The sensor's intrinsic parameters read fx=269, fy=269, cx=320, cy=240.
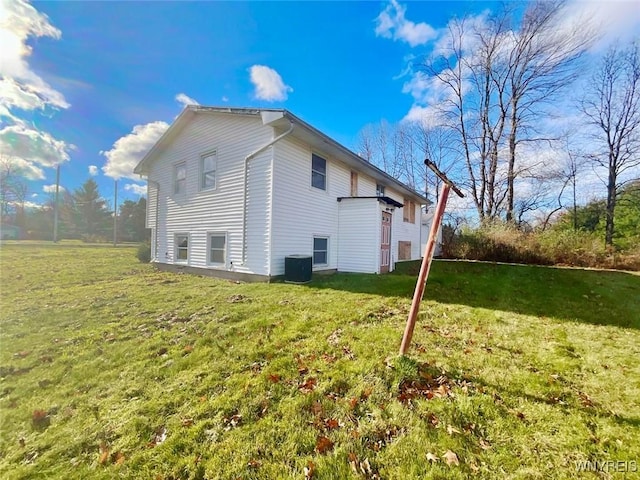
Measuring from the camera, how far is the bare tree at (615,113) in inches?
689

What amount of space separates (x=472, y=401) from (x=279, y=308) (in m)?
3.89

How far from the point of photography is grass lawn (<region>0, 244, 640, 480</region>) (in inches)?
84.1

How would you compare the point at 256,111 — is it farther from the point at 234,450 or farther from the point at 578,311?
the point at 578,311

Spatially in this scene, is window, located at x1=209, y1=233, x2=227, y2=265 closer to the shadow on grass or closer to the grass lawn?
the shadow on grass

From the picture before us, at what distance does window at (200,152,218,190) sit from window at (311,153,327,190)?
12.6ft

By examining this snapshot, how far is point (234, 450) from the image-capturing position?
7.25ft

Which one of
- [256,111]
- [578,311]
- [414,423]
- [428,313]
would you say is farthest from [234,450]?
[256,111]

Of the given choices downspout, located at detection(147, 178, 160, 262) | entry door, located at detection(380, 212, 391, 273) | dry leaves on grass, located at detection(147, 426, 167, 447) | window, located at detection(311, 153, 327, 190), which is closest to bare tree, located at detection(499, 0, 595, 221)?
entry door, located at detection(380, 212, 391, 273)

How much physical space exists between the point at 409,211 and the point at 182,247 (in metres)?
14.4

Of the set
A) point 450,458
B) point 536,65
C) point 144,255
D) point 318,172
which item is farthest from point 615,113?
point 144,255

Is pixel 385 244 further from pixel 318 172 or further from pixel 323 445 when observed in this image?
pixel 323 445

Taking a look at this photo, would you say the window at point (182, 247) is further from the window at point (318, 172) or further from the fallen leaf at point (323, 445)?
the fallen leaf at point (323, 445)

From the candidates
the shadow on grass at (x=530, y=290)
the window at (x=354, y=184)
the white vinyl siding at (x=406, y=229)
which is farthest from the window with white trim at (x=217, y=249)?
the white vinyl siding at (x=406, y=229)

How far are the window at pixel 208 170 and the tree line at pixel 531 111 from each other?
16.2m
